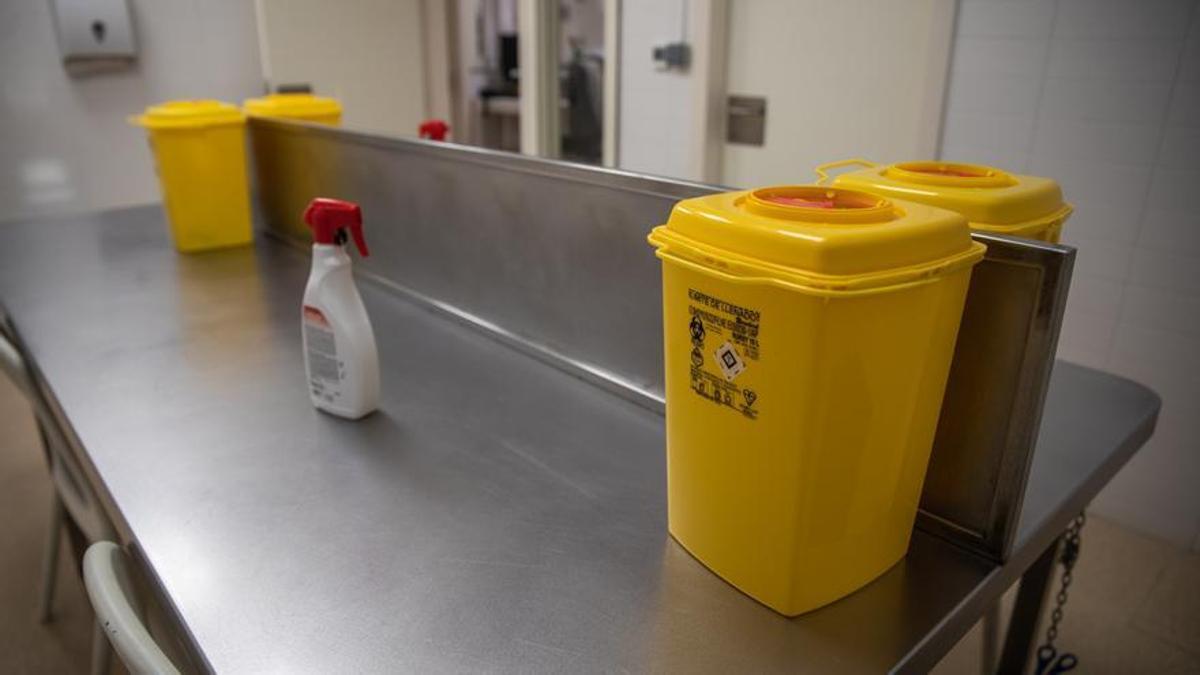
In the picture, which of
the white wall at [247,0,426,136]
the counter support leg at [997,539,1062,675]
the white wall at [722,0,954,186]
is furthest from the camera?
the white wall at [247,0,426,136]

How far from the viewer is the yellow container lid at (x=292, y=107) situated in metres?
1.91

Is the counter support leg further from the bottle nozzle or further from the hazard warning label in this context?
the bottle nozzle

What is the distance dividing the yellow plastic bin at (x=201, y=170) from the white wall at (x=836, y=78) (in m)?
1.65

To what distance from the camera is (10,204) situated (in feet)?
10.4

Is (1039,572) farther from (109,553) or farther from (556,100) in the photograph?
(556,100)

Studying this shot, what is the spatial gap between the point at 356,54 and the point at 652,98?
1.43 m

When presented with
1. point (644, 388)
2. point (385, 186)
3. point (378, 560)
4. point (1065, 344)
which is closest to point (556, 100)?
point (385, 186)

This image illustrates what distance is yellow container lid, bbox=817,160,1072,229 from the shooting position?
29.3 inches

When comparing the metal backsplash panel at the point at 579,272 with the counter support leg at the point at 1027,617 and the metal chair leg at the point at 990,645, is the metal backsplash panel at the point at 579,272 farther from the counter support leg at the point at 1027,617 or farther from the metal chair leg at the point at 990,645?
the metal chair leg at the point at 990,645

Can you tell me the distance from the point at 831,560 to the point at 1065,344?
5.84 ft

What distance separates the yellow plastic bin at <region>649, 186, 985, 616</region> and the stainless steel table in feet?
0.22

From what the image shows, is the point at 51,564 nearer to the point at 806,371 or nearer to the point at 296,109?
the point at 296,109

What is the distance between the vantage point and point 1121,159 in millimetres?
1887

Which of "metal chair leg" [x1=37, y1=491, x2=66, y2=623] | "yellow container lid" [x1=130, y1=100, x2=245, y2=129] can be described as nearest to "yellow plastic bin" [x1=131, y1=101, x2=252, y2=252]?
"yellow container lid" [x1=130, y1=100, x2=245, y2=129]
